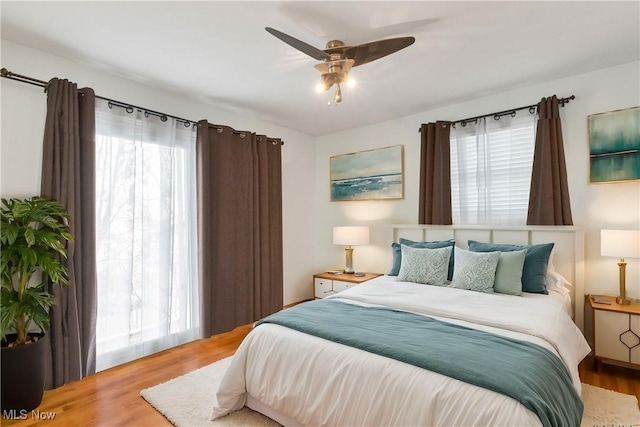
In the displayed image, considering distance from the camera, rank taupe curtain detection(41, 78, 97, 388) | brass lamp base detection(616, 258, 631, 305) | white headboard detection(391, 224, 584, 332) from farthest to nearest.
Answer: white headboard detection(391, 224, 584, 332)
brass lamp base detection(616, 258, 631, 305)
taupe curtain detection(41, 78, 97, 388)

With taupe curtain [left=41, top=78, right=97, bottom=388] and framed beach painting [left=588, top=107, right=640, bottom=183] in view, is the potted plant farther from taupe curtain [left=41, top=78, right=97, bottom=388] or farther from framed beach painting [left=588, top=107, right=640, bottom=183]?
framed beach painting [left=588, top=107, right=640, bottom=183]

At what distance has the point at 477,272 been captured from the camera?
2824 millimetres

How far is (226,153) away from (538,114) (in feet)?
10.6

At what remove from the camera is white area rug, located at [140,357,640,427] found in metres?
2.07

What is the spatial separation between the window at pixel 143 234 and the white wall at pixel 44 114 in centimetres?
22

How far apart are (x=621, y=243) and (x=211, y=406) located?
10.9 feet

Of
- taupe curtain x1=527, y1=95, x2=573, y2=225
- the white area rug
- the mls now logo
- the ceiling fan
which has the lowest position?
the white area rug

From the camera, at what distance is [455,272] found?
3029mm

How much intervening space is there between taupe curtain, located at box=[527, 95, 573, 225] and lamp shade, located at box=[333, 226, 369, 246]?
1.86m

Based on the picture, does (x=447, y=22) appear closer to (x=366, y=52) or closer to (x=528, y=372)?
(x=366, y=52)

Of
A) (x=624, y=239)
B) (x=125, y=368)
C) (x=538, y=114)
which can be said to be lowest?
(x=125, y=368)

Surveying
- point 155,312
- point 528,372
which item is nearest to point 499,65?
point 528,372

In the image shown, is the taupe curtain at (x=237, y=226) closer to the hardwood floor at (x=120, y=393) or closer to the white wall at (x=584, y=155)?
the hardwood floor at (x=120, y=393)

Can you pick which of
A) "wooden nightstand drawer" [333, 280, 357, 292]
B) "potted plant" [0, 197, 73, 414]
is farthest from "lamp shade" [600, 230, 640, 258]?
"potted plant" [0, 197, 73, 414]
